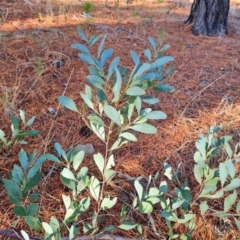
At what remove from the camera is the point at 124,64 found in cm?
211

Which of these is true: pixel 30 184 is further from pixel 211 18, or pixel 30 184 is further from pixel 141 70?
pixel 211 18

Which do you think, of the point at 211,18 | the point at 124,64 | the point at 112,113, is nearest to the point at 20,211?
the point at 112,113

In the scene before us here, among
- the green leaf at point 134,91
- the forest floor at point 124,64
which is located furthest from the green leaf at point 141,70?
the forest floor at point 124,64

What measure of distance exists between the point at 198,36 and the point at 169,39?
44cm

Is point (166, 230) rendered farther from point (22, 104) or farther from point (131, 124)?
point (22, 104)

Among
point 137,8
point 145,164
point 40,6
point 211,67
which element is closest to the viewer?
point 145,164

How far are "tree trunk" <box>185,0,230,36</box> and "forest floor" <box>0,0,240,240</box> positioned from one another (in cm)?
10

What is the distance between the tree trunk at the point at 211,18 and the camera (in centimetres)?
303

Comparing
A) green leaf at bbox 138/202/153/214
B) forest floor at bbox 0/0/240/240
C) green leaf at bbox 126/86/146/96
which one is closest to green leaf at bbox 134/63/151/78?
green leaf at bbox 126/86/146/96

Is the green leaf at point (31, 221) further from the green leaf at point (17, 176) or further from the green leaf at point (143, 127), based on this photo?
the green leaf at point (143, 127)

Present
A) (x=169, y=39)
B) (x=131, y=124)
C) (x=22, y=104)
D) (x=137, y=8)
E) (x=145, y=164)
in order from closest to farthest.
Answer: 1. (x=131, y=124)
2. (x=145, y=164)
3. (x=22, y=104)
4. (x=169, y=39)
5. (x=137, y=8)

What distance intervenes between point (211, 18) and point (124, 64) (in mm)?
1412

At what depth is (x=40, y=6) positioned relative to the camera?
10.6 ft

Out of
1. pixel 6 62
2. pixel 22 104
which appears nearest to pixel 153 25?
pixel 6 62
